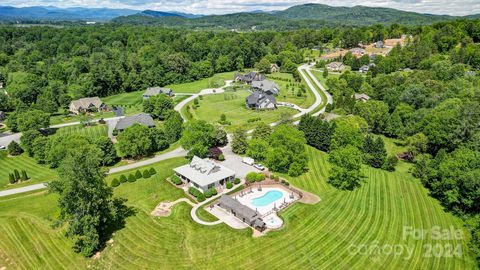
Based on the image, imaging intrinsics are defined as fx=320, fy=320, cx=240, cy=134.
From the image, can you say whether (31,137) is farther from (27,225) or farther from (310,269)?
(310,269)

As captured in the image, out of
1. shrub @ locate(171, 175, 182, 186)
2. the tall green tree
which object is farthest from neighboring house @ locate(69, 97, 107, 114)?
the tall green tree

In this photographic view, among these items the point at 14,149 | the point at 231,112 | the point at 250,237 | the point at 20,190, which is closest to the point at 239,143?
the point at 250,237

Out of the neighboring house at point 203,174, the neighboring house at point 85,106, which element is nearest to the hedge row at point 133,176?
the neighboring house at point 203,174

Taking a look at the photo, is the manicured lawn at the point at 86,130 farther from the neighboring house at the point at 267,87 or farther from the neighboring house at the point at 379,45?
the neighboring house at the point at 379,45

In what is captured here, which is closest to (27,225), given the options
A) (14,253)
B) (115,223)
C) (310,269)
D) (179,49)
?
(14,253)

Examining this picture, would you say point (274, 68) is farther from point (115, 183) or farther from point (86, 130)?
point (115, 183)
